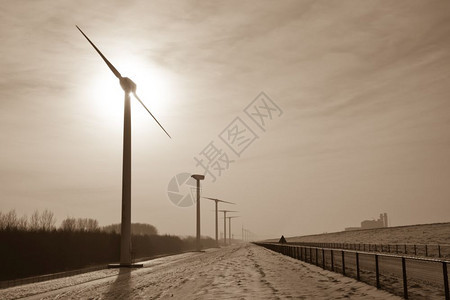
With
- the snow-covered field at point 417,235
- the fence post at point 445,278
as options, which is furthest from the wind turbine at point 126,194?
the snow-covered field at point 417,235

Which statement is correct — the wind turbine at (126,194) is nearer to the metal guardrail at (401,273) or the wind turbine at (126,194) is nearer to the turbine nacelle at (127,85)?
the turbine nacelle at (127,85)

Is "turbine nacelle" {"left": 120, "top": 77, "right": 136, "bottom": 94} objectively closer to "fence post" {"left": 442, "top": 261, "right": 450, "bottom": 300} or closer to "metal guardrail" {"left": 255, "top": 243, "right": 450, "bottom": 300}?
"metal guardrail" {"left": 255, "top": 243, "right": 450, "bottom": 300}

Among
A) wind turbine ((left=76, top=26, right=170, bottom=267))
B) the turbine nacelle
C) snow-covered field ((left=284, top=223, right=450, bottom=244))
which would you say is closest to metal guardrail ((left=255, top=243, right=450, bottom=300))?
wind turbine ((left=76, top=26, right=170, bottom=267))

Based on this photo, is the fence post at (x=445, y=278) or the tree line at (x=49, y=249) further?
the tree line at (x=49, y=249)

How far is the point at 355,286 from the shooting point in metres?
18.2

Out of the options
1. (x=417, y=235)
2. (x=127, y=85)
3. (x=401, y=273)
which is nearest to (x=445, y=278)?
(x=401, y=273)

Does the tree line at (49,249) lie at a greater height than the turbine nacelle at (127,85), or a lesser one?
lesser

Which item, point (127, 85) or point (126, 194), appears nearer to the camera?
point (126, 194)

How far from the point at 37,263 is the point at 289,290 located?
5132 cm

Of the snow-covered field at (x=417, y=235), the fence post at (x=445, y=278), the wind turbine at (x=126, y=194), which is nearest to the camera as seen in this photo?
the fence post at (x=445, y=278)

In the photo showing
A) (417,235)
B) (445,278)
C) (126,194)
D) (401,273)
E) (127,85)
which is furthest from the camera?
(417,235)

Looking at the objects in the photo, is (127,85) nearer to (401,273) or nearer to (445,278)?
(401,273)

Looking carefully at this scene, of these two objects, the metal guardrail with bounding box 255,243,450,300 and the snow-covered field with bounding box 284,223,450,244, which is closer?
the metal guardrail with bounding box 255,243,450,300

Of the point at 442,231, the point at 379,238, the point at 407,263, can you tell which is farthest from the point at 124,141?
the point at 379,238
